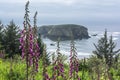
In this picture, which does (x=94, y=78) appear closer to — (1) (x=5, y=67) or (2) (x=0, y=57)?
(1) (x=5, y=67)

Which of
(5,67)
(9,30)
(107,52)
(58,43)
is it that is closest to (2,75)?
(5,67)

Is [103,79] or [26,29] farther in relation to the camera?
[103,79]

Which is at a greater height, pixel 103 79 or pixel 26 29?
pixel 26 29

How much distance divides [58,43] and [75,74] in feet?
5.32

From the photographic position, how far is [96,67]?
31.2 ft

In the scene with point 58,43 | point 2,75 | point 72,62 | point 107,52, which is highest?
point 58,43

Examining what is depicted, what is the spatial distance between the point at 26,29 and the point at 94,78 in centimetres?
297

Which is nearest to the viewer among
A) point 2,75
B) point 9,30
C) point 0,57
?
point 2,75

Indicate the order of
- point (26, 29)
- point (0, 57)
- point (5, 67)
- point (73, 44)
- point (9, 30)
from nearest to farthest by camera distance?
point (26, 29), point (73, 44), point (5, 67), point (0, 57), point (9, 30)

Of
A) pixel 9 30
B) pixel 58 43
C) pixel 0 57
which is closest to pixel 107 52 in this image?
pixel 9 30

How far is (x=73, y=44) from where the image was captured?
9180 mm

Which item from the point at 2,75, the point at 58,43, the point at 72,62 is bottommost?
the point at 2,75

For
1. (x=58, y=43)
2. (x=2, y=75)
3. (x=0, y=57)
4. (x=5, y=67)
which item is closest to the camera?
(x=58, y=43)

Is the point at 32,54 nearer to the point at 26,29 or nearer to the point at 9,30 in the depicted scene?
the point at 26,29
